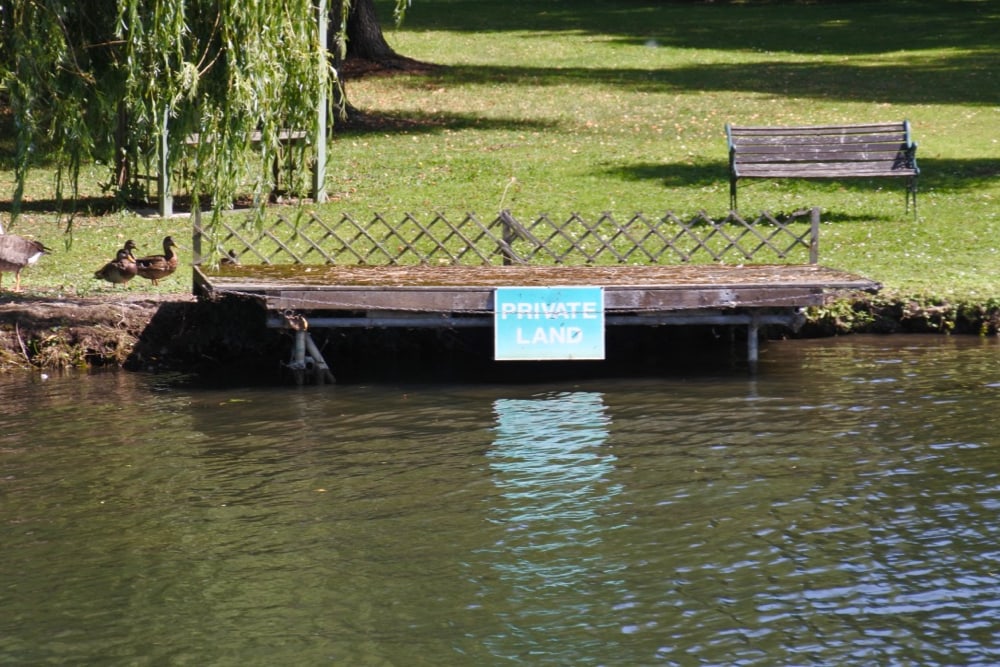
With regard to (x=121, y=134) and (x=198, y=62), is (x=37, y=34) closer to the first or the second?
(x=198, y=62)

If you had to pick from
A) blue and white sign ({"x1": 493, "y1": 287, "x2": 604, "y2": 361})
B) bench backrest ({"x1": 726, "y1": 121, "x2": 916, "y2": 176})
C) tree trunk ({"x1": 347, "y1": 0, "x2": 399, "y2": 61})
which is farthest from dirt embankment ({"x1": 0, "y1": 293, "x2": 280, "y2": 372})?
tree trunk ({"x1": 347, "y1": 0, "x2": 399, "y2": 61})

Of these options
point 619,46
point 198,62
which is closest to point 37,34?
point 198,62

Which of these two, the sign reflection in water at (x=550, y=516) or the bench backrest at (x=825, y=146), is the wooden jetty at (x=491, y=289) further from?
the bench backrest at (x=825, y=146)

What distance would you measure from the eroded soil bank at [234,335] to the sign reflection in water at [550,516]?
2.60m

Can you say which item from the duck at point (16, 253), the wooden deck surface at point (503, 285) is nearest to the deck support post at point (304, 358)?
the wooden deck surface at point (503, 285)

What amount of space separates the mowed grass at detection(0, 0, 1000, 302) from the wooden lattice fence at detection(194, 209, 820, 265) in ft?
2.66

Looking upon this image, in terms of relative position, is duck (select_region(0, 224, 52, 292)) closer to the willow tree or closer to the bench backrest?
the willow tree

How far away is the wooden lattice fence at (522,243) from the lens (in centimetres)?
1711

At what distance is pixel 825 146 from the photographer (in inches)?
853

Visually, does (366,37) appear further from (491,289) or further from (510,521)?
(510,521)

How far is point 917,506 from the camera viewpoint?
10883 mm

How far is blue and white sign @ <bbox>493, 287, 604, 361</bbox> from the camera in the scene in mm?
14656

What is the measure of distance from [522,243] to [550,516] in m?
9.24

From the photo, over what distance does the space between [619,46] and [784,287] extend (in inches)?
1040
